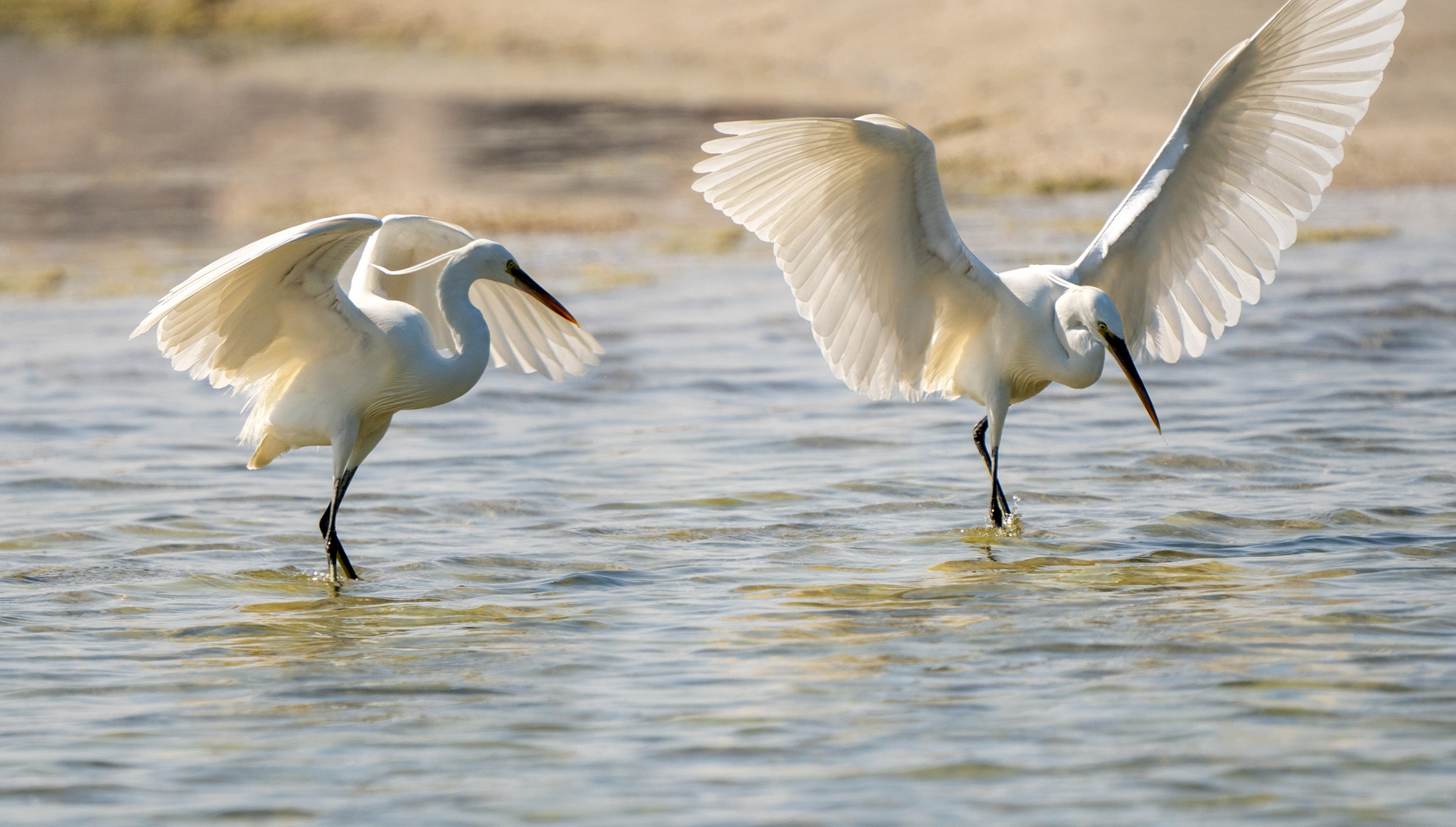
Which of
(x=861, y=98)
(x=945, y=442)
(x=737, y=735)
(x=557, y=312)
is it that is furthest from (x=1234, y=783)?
(x=861, y=98)

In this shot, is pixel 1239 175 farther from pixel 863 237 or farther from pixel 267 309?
pixel 267 309

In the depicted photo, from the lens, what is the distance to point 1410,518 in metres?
7.04

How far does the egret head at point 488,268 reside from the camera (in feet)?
22.0

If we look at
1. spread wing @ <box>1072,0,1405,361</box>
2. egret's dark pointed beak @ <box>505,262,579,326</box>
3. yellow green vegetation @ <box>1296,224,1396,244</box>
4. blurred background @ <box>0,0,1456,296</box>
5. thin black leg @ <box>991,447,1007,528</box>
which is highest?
spread wing @ <box>1072,0,1405,361</box>

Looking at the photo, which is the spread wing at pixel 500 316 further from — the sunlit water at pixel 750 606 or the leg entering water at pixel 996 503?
the leg entering water at pixel 996 503

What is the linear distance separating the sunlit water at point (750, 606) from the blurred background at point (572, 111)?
684cm

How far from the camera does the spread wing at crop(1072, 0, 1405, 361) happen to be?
6.96 meters

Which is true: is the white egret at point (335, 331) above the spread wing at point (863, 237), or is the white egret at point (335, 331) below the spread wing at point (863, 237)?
below

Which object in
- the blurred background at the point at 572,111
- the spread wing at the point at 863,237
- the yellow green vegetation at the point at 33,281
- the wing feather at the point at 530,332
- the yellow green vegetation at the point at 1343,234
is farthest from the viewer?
the blurred background at the point at 572,111

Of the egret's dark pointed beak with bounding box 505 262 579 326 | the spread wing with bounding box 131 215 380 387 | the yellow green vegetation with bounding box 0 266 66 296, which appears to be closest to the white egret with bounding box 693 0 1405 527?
the egret's dark pointed beak with bounding box 505 262 579 326

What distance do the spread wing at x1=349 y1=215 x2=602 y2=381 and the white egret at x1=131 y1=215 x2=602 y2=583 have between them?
0.5 inches

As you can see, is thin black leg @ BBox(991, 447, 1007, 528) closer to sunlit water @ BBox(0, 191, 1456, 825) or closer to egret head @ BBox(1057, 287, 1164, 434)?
sunlit water @ BBox(0, 191, 1456, 825)

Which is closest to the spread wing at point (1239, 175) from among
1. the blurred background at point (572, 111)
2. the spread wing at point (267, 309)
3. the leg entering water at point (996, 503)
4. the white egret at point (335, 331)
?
the leg entering water at point (996, 503)

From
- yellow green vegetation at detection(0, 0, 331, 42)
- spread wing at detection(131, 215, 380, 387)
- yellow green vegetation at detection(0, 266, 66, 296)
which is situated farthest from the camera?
yellow green vegetation at detection(0, 0, 331, 42)
